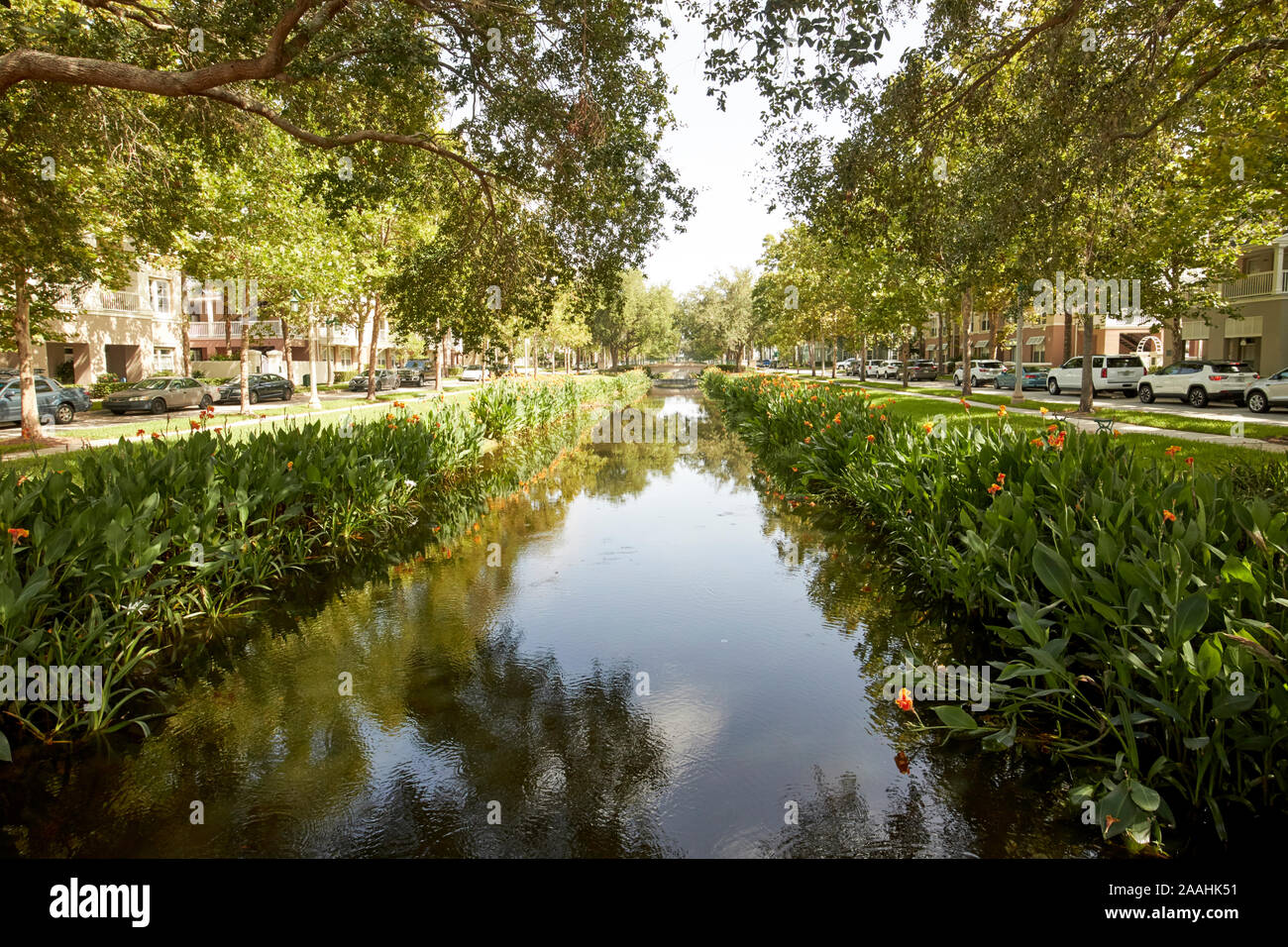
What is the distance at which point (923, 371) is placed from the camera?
51625mm

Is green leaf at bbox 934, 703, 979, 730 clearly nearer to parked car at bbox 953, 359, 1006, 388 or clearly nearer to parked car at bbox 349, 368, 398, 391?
parked car at bbox 953, 359, 1006, 388

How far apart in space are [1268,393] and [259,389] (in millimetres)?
38665

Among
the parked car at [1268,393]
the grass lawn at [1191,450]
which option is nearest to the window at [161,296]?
the grass lawn at [1191,450]

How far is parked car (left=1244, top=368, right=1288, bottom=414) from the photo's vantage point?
845 inches

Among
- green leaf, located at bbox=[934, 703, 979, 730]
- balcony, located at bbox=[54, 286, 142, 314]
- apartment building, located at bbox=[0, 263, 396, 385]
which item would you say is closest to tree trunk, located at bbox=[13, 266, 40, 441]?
apartment building, located at bbox=[0, 263, 396, 385]

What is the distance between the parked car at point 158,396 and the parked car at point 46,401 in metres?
1.20

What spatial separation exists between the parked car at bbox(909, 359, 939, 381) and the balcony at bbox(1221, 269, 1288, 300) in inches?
689

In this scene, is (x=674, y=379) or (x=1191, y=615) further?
(x=674, y=379)

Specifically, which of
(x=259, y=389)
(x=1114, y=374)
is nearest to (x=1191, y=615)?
(x=1114, y=374)

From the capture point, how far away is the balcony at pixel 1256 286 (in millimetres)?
32281

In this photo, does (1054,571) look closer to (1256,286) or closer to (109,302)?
(1256,286)

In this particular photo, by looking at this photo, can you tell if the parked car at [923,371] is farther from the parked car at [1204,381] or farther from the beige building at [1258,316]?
the parked car at [1204,381]

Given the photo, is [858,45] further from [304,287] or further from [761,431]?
[304,287]
